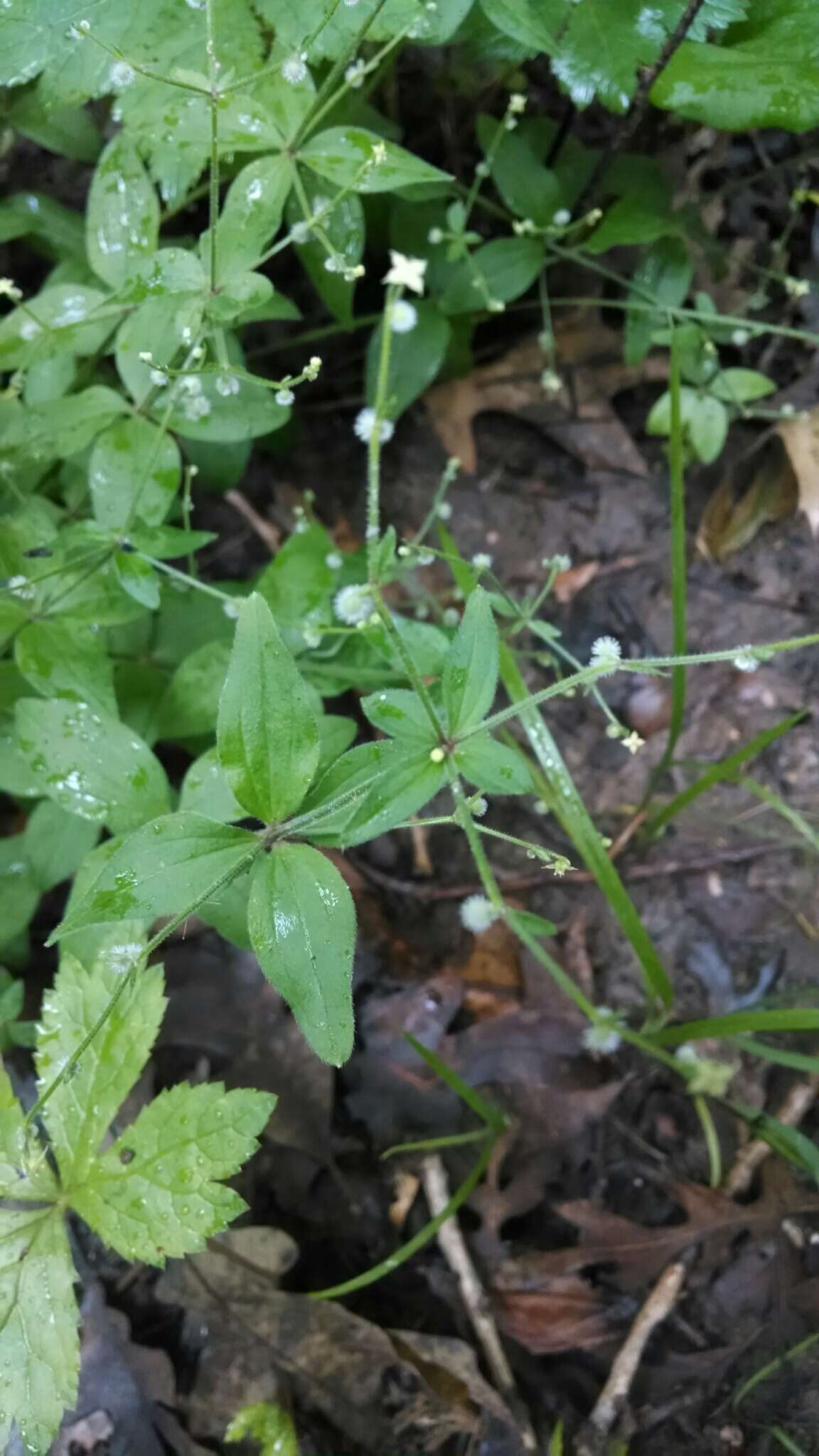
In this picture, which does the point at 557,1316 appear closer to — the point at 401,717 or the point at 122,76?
the point at 401,717

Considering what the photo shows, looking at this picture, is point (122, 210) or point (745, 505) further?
point (745, 505)

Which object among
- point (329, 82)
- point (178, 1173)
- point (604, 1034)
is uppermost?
point (329, 82)

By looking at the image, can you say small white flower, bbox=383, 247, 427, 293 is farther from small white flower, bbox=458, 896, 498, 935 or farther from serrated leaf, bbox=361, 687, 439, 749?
small white flower, bbox=458, 896, 498, 935

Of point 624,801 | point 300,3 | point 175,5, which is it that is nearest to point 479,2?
point 300,3

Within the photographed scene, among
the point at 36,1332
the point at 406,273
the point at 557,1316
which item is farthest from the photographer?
the point at 557,1316

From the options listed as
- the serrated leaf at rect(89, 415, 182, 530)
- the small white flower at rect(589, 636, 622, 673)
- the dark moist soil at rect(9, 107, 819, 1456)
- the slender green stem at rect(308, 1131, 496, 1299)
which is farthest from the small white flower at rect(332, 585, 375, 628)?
the slender green stem at rect(308, 1131, 496, 1299)

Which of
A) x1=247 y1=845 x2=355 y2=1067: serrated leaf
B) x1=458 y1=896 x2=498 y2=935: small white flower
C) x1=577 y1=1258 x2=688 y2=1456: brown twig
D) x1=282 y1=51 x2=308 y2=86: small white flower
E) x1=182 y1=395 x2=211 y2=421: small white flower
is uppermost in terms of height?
x1=282 y1=51 x2=308 y2=86: small white flower

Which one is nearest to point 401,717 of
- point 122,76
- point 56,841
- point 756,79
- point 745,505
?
point 56,841

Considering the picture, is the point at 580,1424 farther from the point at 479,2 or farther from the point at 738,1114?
the point at 479,2
